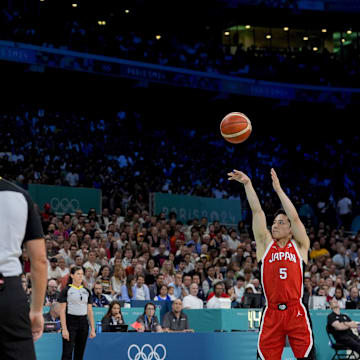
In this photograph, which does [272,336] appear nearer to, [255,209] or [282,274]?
[282,274]

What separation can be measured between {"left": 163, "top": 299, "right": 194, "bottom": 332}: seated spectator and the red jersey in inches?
254

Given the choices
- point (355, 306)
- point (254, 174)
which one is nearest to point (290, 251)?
point (355, 306)

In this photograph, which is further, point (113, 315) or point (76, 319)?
point (113, 315)

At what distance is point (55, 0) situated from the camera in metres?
32.9

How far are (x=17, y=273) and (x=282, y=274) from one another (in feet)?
16.1

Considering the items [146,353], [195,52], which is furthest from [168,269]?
[195,52]

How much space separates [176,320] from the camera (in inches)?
608

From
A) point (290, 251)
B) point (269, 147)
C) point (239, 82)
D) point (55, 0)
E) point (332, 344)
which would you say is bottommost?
point (332, 344)

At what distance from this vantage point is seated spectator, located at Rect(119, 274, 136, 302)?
55.4ft

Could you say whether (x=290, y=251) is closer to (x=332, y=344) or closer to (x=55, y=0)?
(x=332, y=344)

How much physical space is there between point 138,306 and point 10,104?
18.7 m

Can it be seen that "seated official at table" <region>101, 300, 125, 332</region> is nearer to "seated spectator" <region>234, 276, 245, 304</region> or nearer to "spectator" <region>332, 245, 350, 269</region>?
"seated spectator" <region>234, 276, 245, 304</region>

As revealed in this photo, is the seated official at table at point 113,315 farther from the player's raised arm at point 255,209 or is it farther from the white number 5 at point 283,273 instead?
the white number 5 at point 283,273

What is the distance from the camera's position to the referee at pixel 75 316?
1276cm
